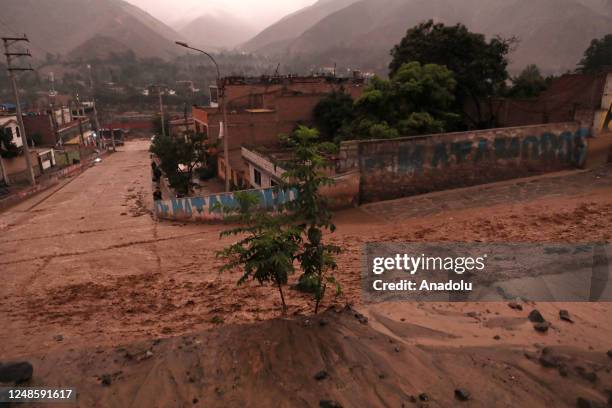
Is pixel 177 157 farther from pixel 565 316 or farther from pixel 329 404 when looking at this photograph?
pixel 329 404

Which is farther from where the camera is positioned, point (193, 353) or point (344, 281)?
point (344, 281)

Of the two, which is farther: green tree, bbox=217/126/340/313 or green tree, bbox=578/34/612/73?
green tree, bbox=578/34/612/73

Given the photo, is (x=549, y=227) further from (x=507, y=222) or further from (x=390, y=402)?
(x=390, y=402)

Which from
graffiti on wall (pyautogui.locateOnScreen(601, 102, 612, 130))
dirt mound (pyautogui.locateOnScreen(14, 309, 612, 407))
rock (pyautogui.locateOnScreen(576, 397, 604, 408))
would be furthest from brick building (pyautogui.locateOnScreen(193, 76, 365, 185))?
rock (pyautogui.locateOnScreen(576, 397, 604, 408))

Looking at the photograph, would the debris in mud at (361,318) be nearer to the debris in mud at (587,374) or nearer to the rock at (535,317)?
the rock at (535,317)

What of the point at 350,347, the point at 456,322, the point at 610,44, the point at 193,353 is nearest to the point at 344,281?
the point at 456,322

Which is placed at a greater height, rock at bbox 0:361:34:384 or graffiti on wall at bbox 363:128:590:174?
graffiti on wall at bbox 363:128:590:174

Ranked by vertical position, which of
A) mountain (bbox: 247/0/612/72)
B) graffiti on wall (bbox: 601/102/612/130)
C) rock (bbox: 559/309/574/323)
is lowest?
rock (bbox: 559/309/574/323)

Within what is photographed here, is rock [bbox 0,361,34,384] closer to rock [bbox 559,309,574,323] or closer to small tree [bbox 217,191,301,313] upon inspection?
small tree [bbox 217,191,301,313]
